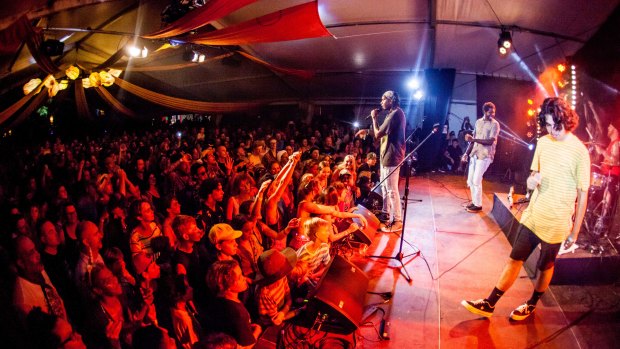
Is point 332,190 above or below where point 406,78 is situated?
below

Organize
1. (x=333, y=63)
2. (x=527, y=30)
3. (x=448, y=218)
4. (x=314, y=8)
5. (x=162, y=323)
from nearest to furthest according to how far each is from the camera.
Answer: (x=162, y=323) → (x=314, y=8) → (x=448, y=218) → (x=527, y=30) → (x=333, y=63)

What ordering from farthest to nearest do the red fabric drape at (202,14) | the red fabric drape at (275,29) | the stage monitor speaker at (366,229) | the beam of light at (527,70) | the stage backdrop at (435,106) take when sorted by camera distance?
the stage backdrop at (435,106) → the beam of light at (527,70) → the red fabric drape at (275,29) → the red fabric drape at (202,14) → the stage monitor speaker at (366,229)

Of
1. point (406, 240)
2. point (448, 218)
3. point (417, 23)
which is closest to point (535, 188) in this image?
→ point (406, 240)

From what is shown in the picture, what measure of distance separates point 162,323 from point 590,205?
514 centimetres

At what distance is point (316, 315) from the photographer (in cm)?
247

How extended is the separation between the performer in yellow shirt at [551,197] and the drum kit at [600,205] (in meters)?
1.74

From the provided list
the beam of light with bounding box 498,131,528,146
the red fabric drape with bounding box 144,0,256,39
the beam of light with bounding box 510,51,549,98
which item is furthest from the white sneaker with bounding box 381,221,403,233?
the beam of light with bounding box 498,131,528,146

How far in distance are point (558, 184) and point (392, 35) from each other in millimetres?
5959

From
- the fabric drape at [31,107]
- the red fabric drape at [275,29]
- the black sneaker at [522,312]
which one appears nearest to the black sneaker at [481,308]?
the black sneaker at [522,312]

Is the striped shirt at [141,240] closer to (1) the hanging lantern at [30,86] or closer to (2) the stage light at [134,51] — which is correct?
(1) the hanging lantern at [30,86]

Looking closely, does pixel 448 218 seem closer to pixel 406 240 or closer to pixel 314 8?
pixel 406 240

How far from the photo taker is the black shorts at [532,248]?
2.57 metres

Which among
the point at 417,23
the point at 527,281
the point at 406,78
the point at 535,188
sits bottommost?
the point at 527,281

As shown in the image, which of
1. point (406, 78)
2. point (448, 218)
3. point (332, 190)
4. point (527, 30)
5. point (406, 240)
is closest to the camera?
point (332, 190)
